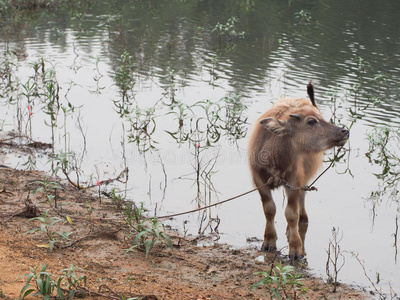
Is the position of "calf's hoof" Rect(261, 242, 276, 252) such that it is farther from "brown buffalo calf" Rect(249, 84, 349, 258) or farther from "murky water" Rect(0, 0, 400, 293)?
"murky water" Rect(0, 0, 400, 293)

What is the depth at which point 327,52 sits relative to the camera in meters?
12.0

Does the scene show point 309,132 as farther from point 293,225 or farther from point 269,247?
point 269,247

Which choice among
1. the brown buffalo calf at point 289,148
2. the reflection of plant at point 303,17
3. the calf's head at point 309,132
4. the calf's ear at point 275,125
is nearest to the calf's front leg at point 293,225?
the brown buffalo calf at point 289,148

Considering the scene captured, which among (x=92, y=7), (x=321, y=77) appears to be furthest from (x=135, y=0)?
(x=321, y=77)

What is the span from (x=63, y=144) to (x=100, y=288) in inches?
171

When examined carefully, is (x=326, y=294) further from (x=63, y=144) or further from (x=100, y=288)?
(x=63, y=144)

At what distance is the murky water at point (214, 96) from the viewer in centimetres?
592

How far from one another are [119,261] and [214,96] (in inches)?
225

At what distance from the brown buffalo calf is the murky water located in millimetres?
415

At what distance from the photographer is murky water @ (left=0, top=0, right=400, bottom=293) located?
5.92m

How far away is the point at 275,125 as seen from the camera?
469cm

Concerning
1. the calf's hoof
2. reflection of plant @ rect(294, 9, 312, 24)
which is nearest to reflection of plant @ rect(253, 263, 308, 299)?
the calf's hoof

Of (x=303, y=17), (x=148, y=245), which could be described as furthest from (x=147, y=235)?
(x=303, y=17)

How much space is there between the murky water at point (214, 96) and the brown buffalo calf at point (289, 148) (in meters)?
0.42
